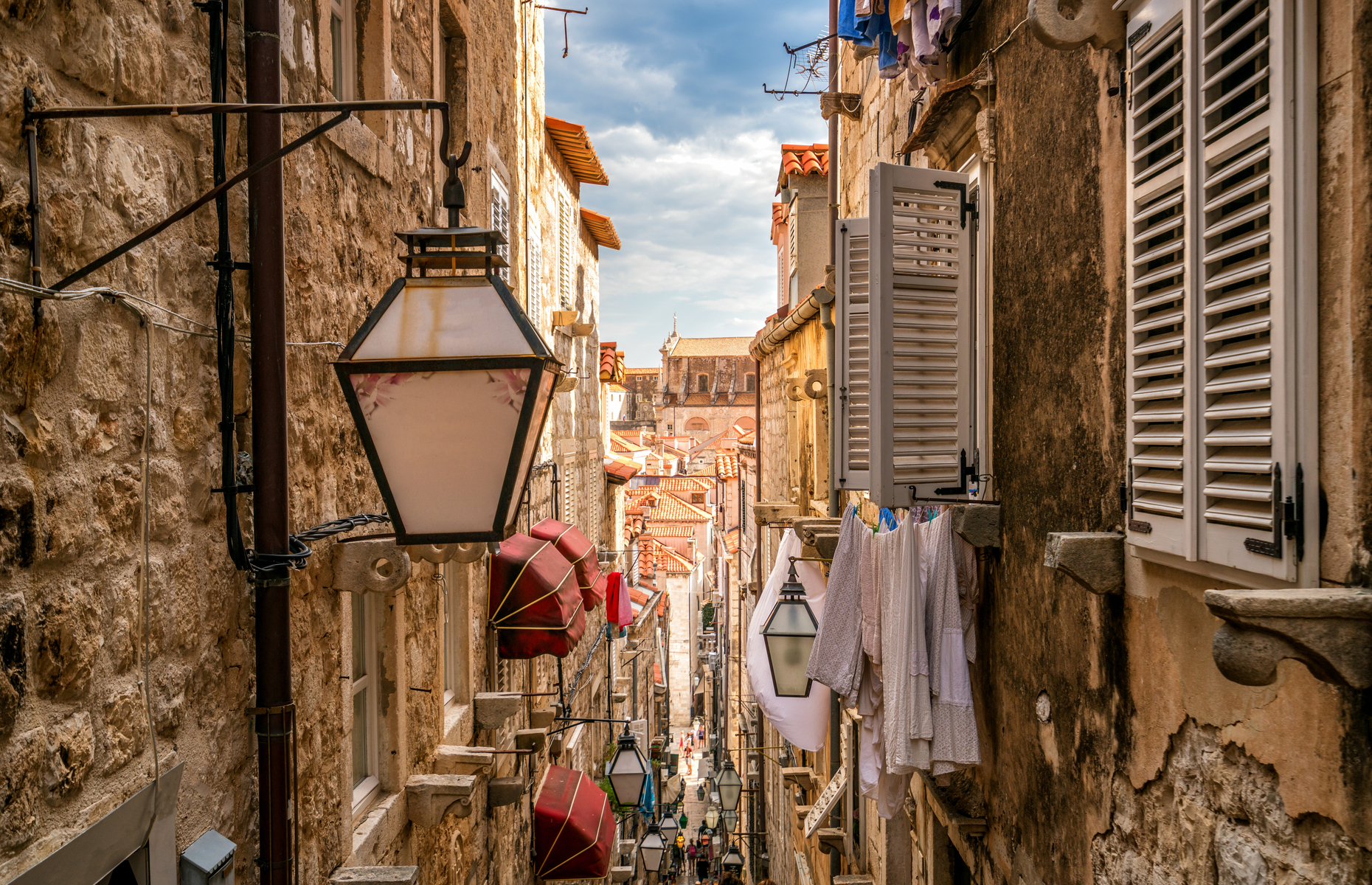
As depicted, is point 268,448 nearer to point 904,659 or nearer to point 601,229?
point 904,659

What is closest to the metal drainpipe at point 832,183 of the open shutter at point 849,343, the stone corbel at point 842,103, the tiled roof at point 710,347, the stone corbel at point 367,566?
the stone corbel at point 842,103

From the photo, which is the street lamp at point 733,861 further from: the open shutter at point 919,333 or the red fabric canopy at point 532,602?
the open shutter at point 919,333

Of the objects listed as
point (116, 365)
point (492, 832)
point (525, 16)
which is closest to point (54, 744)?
point (116, 365)

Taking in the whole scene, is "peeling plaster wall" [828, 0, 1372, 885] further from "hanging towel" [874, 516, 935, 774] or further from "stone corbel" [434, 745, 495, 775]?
"stone corbel" [434, 745, 495, 775]

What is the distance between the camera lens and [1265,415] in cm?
207

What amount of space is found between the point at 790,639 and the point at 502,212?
206 inches

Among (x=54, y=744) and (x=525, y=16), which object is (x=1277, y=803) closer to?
(x=54, y=744)

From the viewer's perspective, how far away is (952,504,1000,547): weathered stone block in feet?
13.8

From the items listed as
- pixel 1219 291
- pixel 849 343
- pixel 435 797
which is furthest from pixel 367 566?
pixel 849 343

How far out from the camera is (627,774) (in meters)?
9.30

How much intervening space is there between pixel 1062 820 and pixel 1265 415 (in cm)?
199

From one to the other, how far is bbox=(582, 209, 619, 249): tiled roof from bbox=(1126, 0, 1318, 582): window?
1589cm

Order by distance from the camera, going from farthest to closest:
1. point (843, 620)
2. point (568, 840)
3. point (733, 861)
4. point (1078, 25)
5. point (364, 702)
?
point (733, 861) < point (568, 840) < point (364, 702) < point (843, 620) < point (1078, 25)

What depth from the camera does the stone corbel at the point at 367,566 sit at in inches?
156
